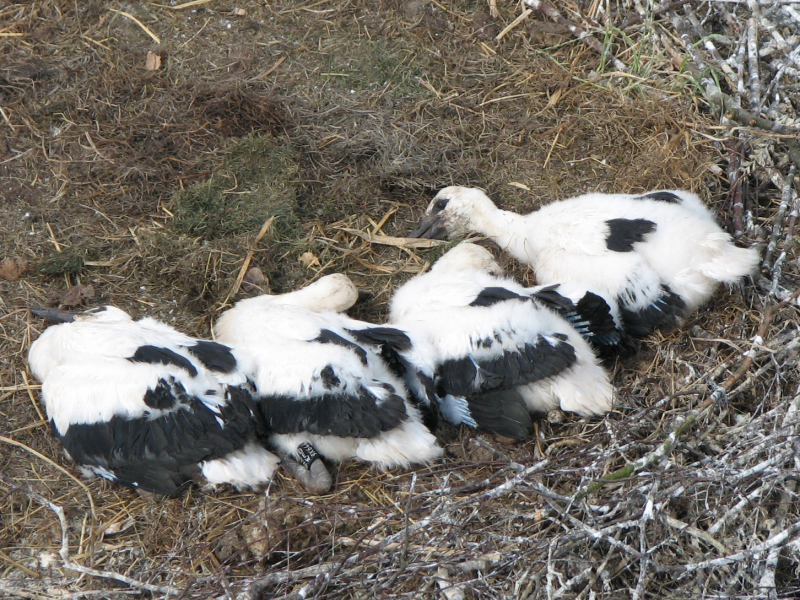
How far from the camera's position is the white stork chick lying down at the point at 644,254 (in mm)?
3451

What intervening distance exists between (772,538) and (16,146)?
4.44 metres

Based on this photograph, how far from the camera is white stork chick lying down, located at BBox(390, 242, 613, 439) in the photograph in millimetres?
3186

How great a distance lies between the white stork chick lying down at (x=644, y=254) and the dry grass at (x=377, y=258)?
0.19 m

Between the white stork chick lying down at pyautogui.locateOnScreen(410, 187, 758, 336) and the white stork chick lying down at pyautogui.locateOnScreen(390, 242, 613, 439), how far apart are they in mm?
216

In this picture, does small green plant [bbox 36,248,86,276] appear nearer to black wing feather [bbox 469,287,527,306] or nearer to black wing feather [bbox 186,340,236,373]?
black wing feather [bbox 186,340,236,373]

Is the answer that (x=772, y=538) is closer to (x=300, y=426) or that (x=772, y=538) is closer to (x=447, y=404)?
(x=447, y=404)

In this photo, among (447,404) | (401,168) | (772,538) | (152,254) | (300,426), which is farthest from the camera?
(401,168)

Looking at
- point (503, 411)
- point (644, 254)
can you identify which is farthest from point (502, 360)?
point (644, 254)

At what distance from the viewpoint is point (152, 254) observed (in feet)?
13.4

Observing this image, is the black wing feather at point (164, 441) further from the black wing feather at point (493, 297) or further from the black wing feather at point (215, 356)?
the black wing feather at point (493, 297)

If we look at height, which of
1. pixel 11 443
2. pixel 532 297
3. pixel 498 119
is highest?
pixel 498 119

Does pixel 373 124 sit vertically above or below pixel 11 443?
above

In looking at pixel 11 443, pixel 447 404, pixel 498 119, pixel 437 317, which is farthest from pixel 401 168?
pixel 11 443

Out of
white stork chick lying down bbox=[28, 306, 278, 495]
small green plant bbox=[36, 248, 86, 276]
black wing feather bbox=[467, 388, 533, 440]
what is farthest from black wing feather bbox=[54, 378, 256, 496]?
small green plant bbox=[36, 248, 86, 276]
